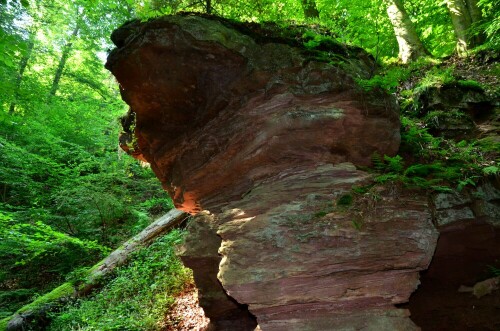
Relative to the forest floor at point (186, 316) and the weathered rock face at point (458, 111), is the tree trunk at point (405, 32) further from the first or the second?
the forest floor at point (186, 316)

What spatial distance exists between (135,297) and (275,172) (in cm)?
548

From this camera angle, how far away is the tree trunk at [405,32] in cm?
896

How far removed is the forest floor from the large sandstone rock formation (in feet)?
3.56

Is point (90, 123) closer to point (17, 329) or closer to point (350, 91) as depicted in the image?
point (17, 329)

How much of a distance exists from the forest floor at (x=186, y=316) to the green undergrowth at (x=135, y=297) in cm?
18

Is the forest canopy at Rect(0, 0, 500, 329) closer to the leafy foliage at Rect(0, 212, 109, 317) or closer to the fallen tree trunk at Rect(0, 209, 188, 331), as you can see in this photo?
the leafy foliage at Rect(0, 212, 109, 317)

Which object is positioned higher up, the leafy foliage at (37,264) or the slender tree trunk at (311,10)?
the slender tree trunk at (311,10)

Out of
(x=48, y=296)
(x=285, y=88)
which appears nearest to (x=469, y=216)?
(x=285, y=88)

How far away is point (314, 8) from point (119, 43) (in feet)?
30.3

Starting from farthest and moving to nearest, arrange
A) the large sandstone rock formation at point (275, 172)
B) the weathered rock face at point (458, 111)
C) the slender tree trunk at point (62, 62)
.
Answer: the slender tree trunk at point (62, 62) → the weathered rock face at point (458, 111) → the large sandstone rock formation at point (275, 172)

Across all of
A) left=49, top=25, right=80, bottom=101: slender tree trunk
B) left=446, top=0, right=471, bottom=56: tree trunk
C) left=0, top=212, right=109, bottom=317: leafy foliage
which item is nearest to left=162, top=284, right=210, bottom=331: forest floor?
left=0, top=212, right=109, bottom=317: leafy foliage

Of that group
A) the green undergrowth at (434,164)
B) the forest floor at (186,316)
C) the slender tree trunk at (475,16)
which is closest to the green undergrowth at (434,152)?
the green undergrowth at (434,164)

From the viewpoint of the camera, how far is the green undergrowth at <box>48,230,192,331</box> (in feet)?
21.5

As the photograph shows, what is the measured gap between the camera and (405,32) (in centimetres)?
915
